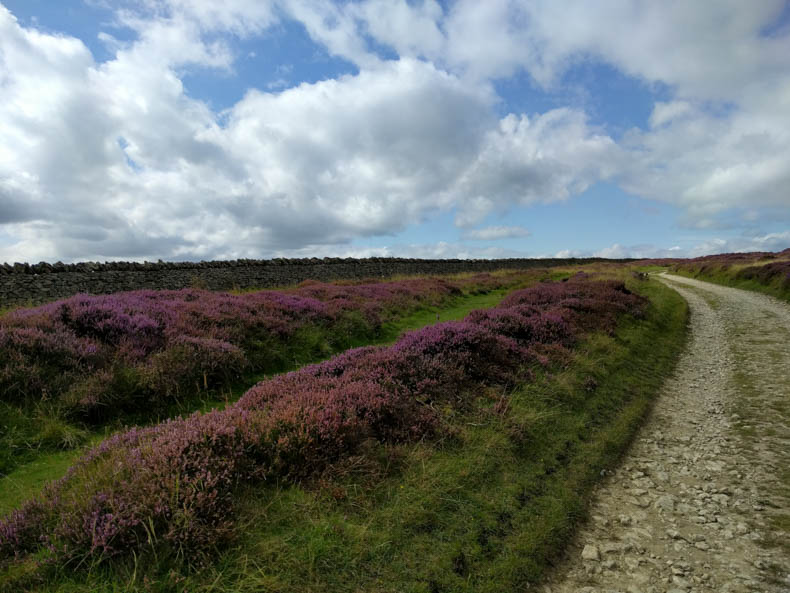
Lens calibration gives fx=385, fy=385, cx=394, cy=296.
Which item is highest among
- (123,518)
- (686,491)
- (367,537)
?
(123,518)

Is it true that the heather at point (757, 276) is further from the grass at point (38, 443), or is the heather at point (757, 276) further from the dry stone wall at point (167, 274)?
the grass at point (38, 443)

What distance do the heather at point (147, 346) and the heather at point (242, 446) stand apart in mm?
454

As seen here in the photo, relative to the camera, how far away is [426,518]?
470 centimetres

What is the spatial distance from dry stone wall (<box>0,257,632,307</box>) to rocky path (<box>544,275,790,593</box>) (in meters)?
19.9

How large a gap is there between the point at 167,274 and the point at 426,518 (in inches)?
823

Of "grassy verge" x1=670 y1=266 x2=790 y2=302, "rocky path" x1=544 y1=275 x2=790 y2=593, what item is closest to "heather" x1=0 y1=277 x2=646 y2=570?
"rocky path" x1=544 y1=275 x2=790 y2=593

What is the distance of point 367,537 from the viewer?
14.0ft

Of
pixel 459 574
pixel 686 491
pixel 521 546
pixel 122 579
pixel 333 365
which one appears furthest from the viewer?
pixel 333 365

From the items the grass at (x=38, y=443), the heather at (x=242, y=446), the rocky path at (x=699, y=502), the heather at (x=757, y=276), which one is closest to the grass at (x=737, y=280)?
the heather at (x=757, y=276)

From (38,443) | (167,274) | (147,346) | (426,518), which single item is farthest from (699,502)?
(167,274)

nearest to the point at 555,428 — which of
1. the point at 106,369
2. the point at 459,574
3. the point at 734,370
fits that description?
the point at 459,574

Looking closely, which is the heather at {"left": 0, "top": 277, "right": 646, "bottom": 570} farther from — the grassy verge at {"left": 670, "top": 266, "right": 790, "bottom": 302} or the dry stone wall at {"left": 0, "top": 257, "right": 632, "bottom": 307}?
the grassy verge at {"left": 670, "top": 266, "right": 790, "bottom": 302}

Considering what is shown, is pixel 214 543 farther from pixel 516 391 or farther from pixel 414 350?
pixel 516 391

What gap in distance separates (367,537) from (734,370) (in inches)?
505
